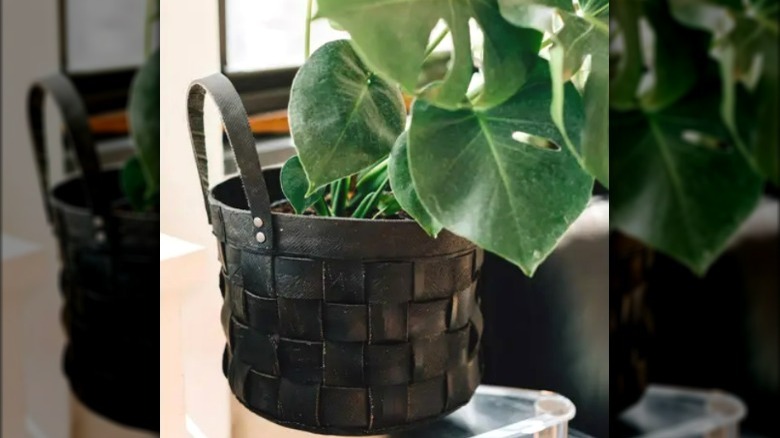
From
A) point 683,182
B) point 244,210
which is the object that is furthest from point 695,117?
point 244,210

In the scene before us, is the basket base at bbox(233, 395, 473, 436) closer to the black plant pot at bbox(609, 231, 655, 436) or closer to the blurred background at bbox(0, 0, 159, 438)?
the black plant pot at bbox(609, 231, 655, 436)

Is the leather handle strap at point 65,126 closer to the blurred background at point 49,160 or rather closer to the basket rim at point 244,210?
the blurred background at point 49,160

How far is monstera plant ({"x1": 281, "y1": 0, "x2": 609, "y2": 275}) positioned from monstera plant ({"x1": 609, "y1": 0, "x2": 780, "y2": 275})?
236 mm

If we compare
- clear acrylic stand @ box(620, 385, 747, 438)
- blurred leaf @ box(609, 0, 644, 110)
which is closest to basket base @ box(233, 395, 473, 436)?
clear acrylic stand @ box(620, 385, 747, 438)

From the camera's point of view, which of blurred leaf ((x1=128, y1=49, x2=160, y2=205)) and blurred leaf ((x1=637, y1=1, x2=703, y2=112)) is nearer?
blurred leaf ((x1=128, y1=49, x2=160, y2=205))

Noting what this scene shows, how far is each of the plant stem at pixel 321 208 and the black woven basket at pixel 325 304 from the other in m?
0.04

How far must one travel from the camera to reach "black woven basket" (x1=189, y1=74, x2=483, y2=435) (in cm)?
75

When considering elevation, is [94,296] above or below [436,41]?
below

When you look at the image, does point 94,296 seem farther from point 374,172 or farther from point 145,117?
point 374,172

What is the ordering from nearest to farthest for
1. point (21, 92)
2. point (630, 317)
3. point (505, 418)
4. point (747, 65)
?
point (21, 92) → point (747, 65) → point (630, 317) → point (505, 418)

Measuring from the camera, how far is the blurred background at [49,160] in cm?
28

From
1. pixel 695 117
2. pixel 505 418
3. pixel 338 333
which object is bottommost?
pixel 505 418

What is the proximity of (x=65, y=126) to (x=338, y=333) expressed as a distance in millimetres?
467

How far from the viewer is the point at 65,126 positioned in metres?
0.34
